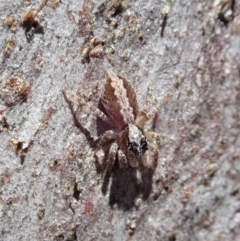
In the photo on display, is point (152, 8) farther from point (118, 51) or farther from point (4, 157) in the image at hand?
point (4, 157)

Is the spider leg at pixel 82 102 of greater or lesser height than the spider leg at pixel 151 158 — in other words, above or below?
above

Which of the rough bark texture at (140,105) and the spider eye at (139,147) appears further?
the spider eye at (139,147)

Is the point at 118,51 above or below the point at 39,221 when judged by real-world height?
above

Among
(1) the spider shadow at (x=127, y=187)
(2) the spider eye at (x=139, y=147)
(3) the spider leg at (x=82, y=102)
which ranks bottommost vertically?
(1) the spider shadow at (x=127, y=187)

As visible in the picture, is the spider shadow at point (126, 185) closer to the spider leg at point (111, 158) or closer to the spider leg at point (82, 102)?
the spider leg at point (111, 158)

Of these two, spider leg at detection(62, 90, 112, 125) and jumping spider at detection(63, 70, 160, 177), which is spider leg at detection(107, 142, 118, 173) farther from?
spider leg at detection(62, 90, 112, 125)

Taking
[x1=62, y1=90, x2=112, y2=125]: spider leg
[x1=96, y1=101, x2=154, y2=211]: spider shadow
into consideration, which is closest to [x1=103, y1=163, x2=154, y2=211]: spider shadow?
[x1=96, y1=101, x2=154, y2=211]: spider shadow

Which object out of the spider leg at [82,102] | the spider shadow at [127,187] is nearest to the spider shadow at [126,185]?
the spider shadow at [127,187]

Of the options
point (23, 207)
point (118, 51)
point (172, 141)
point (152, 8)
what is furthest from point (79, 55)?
point (23, 207)
